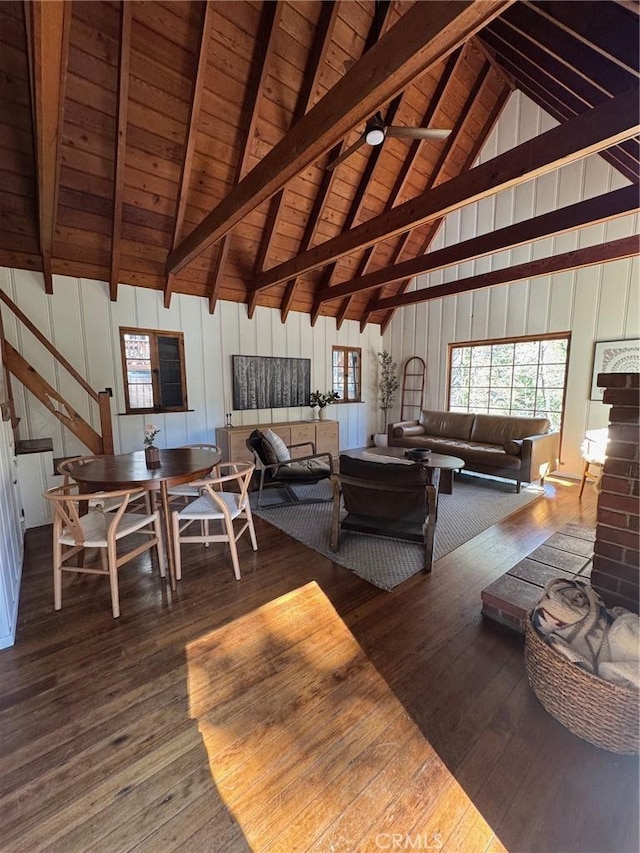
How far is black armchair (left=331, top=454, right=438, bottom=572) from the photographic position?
2.57 metres

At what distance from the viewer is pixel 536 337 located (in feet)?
17.6

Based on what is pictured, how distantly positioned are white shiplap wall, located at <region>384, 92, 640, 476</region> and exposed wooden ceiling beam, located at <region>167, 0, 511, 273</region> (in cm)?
448

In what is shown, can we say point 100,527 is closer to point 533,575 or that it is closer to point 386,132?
point 533,575

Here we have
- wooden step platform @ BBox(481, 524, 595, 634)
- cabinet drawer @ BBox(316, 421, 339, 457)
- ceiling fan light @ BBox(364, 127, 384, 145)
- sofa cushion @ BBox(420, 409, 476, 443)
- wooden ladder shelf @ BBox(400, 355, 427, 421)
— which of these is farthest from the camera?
wooden ladder shelf @ BBox(400, 355, 427, 421)

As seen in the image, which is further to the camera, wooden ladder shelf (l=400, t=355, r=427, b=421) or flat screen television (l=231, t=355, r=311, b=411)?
wooden ladder shelf (l=400, t=355, r=427, b=421)

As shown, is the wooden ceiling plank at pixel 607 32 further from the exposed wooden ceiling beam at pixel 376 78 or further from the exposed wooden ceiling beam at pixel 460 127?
the exposed wooden ceiling beam at pixel 460 127

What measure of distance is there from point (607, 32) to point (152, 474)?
13.6ft

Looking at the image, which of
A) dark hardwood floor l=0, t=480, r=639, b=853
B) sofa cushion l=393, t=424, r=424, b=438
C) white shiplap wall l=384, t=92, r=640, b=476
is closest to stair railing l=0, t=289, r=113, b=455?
dark hardwood floor l=0, t=480, r=639, b=853

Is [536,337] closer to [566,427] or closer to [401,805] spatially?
[566,427]

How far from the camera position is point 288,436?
18.9 ft

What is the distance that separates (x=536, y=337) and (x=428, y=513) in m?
4.25

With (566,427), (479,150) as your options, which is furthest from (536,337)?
(479,150)

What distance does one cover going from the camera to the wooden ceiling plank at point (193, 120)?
286 centimetres

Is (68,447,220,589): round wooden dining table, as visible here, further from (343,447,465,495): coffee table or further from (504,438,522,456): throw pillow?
(504,438,522,456): throw pillow
